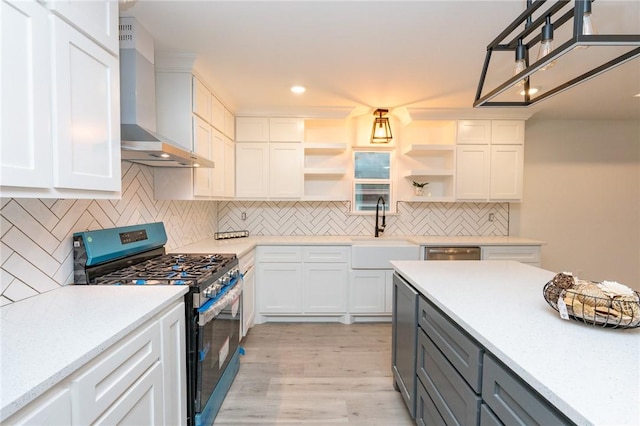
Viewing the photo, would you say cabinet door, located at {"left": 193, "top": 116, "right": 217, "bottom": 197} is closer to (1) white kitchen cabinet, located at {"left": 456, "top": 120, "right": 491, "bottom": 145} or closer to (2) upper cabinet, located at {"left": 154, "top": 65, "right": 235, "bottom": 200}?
(2) upper cabinet, located at {"left": 154, "top": 65, "right": 235, "bottom": 200}

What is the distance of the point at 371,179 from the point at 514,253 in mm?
1839

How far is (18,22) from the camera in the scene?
3.07 feet

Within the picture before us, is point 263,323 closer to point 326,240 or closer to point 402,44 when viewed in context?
point 326,240

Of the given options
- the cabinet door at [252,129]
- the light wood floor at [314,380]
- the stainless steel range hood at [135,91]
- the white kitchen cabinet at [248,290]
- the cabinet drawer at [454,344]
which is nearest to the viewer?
the cabinet drawer at [454,344]

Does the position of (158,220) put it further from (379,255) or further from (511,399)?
(511,399)

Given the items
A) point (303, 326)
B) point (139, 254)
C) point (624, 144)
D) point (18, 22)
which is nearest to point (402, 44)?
point (18, 22)

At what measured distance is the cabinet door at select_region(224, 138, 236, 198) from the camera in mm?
3096

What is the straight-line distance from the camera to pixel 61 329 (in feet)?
3.28

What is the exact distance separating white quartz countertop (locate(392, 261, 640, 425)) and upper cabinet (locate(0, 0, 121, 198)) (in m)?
1.61

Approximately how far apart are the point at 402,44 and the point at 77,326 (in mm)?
2309

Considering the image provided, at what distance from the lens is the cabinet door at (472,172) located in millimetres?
3449

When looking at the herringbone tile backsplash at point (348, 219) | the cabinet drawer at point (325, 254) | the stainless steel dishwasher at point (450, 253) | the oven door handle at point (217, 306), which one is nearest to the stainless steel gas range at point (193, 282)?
→ the oven door handle at point (217, 306)

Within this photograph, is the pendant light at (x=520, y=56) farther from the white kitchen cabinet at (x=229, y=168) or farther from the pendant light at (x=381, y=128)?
the white kitchen cabinet at (x=229, y=168)

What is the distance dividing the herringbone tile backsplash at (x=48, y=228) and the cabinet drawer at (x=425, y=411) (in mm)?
1984
